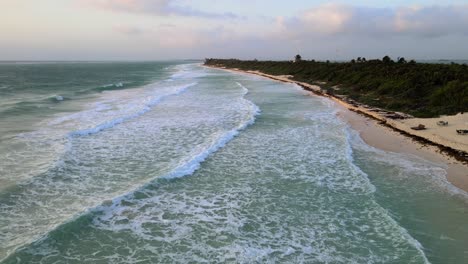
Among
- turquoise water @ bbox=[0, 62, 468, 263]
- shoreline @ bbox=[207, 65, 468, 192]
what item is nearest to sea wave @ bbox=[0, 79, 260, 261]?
turquoise water @ bbox=[0, 62, 468, 263]

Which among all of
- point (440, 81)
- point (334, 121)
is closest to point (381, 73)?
point (440, 81)

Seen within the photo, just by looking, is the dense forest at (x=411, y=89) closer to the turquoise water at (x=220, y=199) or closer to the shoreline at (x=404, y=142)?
the shoreline at (x=404, y=142)

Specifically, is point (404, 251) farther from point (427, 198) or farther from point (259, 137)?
point (259, 137)

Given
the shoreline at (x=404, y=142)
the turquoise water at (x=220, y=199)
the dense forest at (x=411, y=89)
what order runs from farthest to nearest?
1. the dense forest at (x=411, y=89)
2. the shoreline at (x=404, y=142)
3. the turquoise water at (x=220, y=199)

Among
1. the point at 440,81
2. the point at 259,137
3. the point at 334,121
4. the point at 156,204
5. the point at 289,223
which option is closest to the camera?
the point at 289,223

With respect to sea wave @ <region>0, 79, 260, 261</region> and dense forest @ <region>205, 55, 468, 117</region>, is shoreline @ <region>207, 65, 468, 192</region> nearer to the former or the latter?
dense forest @ <region>205, 55, 468, 117</region>

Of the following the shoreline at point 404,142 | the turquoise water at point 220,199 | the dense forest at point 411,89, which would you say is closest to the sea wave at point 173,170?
Result: the turquoise water at point 220,199
